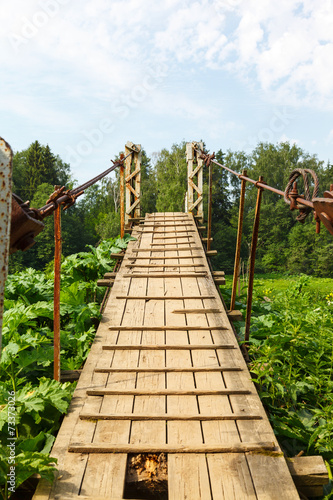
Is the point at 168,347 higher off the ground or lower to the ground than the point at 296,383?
higher

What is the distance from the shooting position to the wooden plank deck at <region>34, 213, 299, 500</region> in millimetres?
2162

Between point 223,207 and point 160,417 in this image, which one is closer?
point 160,417

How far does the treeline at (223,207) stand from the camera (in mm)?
40312

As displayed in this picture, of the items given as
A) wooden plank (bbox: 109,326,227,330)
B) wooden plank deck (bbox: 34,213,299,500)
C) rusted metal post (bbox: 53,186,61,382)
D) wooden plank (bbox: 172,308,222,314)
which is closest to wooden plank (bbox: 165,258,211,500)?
wooden plank deck (bbox: 34,213,299,500)

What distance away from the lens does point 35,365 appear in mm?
3523

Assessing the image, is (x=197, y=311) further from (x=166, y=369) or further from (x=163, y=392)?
(x=163, y=392)

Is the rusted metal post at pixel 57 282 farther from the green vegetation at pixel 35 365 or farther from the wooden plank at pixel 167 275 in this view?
the wooden plank at pixel 167 275

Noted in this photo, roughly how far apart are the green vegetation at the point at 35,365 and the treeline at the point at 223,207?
31301 millimetres

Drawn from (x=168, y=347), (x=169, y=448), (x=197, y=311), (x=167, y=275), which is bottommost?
(x=169, y=448)

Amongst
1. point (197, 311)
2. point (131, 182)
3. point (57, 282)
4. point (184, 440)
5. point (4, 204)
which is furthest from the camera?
point (131, 182)

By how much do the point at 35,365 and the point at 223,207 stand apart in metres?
44.5

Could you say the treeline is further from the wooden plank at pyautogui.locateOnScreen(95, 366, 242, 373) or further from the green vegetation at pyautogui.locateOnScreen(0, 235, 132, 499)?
the wooden plank at pyautogui.locateOnScreen(95, 366, 242, 373)

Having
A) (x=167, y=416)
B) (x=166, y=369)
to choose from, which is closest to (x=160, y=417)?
(x=167, y=416)

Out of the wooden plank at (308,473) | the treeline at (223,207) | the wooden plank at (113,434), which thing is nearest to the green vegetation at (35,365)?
the wooden plank at (113,434)
